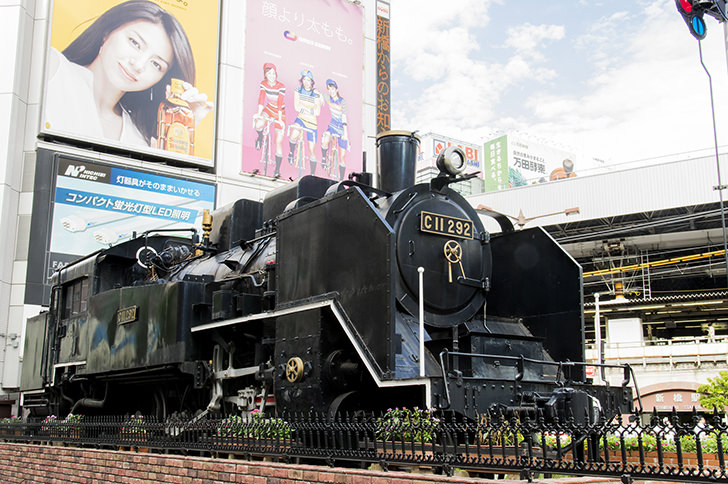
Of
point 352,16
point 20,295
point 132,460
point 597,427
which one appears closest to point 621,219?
point 352,16

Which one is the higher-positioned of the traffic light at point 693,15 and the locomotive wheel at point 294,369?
the traffic light at point 693,15

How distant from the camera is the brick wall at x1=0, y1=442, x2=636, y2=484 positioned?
455 cm

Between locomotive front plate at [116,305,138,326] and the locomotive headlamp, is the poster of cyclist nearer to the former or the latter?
locomotive front plate at [116,305,138,326]

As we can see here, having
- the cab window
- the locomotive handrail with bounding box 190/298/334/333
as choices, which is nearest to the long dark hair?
the cab window

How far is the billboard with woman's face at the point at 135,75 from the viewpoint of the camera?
74.3 feet

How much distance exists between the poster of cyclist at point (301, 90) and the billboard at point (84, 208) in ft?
12.1

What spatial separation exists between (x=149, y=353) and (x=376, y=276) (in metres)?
3.91

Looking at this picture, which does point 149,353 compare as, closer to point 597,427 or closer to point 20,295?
point 597,427

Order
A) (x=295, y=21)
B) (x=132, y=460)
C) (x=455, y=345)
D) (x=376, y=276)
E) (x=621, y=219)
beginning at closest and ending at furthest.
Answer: (x=376, y=276)
(x=455, y=345)
(x=132, y=460)
(x=621, y=219)
(x=295, y=21)

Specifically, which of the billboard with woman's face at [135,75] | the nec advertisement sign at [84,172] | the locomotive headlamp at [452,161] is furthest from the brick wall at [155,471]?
the billboard with woman's face at [135,75]

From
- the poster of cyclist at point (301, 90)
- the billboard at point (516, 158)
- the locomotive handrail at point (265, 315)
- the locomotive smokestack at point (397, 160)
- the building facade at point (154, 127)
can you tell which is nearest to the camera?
the locomotive handrail at point (265, 315)

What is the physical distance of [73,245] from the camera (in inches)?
877

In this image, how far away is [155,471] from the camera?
7047 mm

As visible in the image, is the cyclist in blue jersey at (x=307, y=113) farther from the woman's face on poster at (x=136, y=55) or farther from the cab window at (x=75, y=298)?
the cab window at (x=75, y=298)
